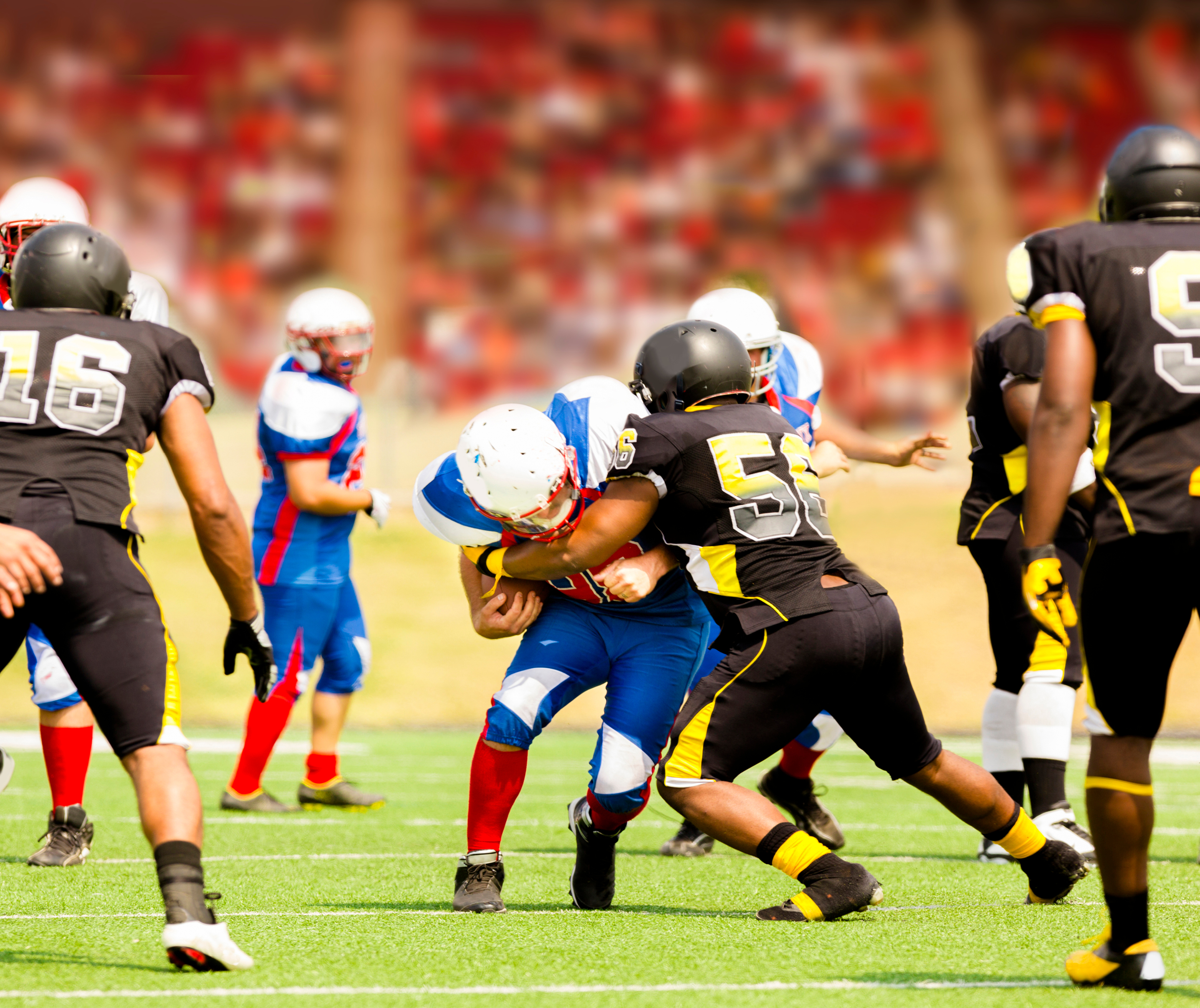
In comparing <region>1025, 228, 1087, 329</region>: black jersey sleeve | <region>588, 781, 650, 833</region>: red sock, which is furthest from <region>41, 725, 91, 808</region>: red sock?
<region>1025, 228, 1087, 329</region>: black jersey sleeve

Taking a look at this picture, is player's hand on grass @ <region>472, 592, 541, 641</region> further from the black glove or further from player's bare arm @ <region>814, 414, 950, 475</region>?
player's bare arm @ <region>814, 414, 950, 475</region>

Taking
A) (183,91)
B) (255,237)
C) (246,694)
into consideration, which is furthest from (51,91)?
(246,694)

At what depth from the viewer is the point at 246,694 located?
12.6 m

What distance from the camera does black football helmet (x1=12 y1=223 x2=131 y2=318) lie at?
3.72 meters

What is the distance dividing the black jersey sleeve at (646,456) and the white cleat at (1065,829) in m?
1.79

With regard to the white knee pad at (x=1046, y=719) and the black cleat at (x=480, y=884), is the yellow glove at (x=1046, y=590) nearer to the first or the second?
the black cleat at (x=480, y=884)

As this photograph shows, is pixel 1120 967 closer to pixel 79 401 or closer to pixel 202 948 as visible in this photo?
pixel 202 948

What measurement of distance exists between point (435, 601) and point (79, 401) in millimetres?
10637

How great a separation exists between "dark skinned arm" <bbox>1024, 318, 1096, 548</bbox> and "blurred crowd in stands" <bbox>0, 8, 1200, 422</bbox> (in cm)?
1429

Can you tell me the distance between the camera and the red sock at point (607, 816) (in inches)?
175

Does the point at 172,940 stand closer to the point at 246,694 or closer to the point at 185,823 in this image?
the point at 185,823

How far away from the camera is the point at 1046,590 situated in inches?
132

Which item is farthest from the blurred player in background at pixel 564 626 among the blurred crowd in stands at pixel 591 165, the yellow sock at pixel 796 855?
the blurred crowd in stands at pixel 591 165

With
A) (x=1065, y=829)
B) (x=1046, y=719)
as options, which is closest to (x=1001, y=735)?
(x=1046, y=719)
